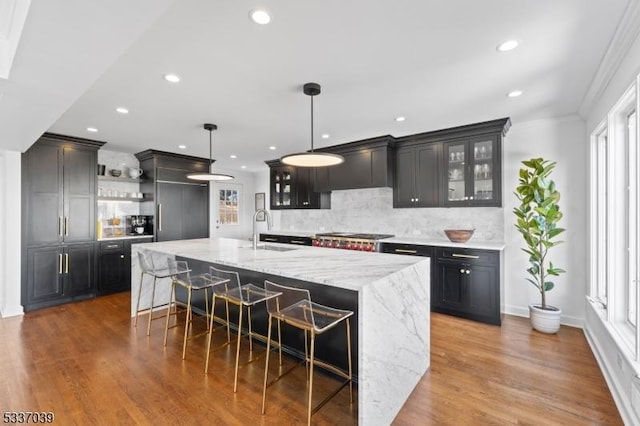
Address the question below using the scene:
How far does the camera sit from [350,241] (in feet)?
14.8

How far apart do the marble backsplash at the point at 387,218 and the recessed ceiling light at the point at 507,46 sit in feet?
8.06

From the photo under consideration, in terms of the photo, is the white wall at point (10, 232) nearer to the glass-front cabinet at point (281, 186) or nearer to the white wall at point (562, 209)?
the glass-front cabinet at point (281, 186)

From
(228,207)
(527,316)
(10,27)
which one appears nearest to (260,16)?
(10,27)

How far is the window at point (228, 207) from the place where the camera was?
746cm

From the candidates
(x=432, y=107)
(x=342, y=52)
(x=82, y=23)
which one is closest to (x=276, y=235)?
(x=432, y=107)

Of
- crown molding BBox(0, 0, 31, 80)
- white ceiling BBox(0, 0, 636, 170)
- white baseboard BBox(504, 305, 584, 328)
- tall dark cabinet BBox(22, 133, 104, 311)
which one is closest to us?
crown molding BBox(0, 0, 31, 80)

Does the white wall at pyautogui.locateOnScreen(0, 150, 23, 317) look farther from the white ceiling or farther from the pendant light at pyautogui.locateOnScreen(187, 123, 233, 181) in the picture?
the pendant light at pyautogui.locateOnScreen(187, 123, 233, 181)

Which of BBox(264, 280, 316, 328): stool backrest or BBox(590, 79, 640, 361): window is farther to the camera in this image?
BBox(590, 79, 640, 361): window

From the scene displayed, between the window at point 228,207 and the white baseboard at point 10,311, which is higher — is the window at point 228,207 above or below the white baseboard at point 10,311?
above

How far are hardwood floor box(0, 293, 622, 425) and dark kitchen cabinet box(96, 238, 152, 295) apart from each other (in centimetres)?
148

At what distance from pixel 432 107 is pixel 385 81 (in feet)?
3.03

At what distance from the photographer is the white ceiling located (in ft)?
5.32

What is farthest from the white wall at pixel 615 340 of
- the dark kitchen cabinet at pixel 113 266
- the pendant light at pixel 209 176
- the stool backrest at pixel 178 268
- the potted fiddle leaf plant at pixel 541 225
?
the dark kitchen cabinet at pixel 113 266

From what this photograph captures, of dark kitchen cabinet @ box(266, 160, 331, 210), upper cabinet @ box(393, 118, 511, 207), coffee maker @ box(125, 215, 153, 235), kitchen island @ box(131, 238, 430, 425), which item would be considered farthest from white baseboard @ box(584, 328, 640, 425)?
coffee maker @ box(125, 215, 153, 235)
